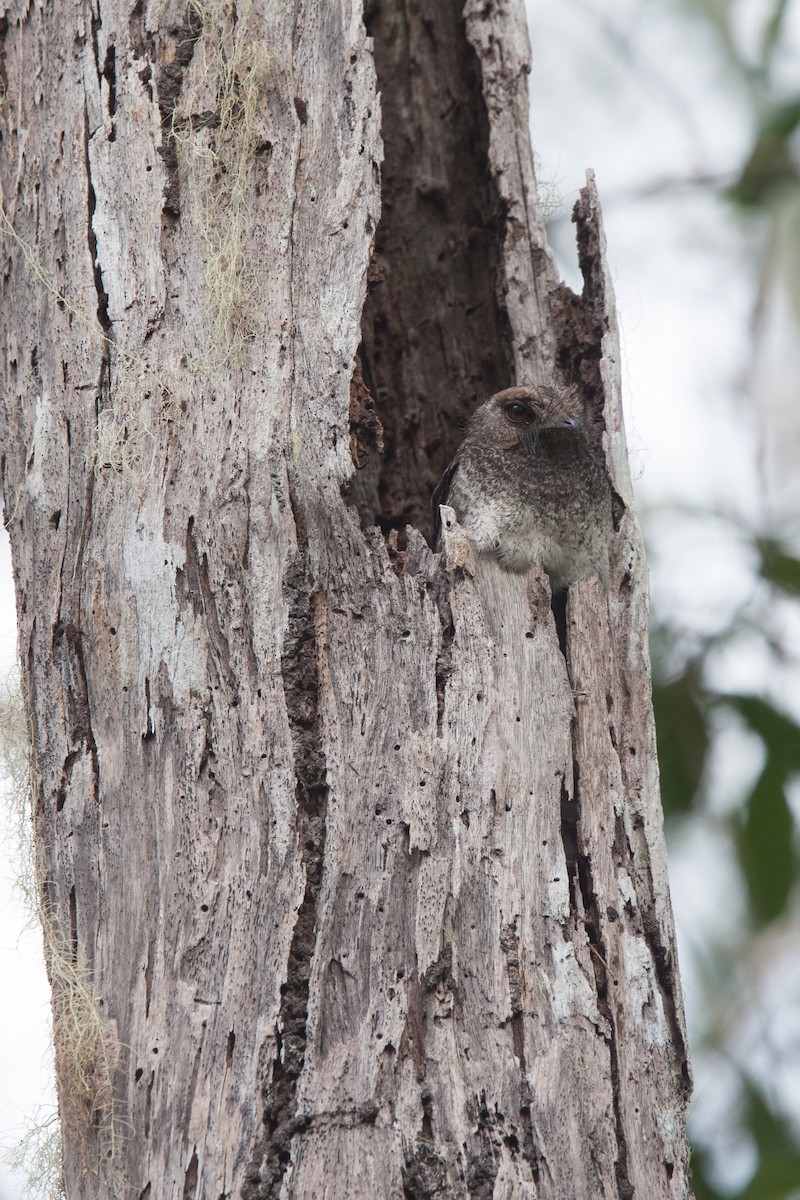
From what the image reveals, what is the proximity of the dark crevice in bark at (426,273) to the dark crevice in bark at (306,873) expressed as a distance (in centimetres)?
107

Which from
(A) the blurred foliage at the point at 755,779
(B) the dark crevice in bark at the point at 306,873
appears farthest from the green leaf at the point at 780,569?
(B) the dark crevice in bark at the point at 306,873

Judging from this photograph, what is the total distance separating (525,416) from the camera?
2783 millimetres

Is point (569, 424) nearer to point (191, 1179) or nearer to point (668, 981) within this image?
point (668, 981)

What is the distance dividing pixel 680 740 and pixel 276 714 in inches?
77.1

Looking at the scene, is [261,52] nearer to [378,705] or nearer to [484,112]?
[484,112]

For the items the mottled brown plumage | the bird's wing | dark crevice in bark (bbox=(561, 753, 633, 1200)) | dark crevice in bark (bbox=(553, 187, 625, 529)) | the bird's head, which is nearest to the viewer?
dark crevice in bark (bbox=(561, 753, 633, 1200))

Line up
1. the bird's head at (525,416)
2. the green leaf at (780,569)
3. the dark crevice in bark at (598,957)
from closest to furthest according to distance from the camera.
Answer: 1. the dark crevice in bark at (598,957)
2. the bird's head at (525,416)
3. the green leaf at (780,569)

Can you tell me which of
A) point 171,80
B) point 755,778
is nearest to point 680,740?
point 755,778

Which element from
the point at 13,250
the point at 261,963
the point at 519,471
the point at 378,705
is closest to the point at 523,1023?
the point at 261,963

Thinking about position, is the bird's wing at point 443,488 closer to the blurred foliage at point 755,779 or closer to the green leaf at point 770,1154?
the blurred foliage at point 755,779

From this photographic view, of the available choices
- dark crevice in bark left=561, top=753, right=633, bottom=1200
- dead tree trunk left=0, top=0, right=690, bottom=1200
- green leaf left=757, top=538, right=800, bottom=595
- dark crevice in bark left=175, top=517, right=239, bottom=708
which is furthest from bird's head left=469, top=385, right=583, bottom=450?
green leaf left=757, top=538, right=800, bottom=595

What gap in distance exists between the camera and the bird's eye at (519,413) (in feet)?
9.10

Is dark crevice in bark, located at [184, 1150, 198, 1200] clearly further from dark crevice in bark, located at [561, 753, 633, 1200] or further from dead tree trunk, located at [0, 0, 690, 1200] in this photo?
dark crevice in bark, located at [561, 753, 633, 1200]

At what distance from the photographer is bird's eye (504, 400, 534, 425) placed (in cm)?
277
